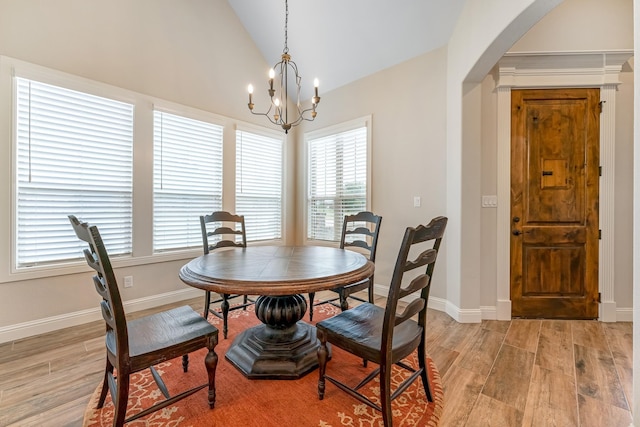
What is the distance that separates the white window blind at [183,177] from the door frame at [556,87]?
128 inches

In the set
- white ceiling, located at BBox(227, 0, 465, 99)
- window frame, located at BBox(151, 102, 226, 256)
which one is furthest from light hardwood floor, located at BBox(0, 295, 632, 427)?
white ceiling, located at BBox(227, 0, 465, 99)

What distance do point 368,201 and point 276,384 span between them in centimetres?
249

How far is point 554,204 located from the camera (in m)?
2.87

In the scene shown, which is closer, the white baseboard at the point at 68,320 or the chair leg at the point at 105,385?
the chair leg at the point at 105,385

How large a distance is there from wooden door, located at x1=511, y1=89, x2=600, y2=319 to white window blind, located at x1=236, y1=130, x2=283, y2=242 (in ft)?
9.98

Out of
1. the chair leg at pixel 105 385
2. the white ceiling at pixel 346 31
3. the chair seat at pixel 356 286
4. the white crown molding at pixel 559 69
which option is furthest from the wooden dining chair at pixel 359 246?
the white ceiling at pixel 346 31

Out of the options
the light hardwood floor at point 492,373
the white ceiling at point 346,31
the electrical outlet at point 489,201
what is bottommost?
the light hardwood floor at point 492,373

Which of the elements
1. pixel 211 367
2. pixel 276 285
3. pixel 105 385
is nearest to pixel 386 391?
pixel 276 285

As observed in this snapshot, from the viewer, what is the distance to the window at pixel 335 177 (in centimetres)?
386

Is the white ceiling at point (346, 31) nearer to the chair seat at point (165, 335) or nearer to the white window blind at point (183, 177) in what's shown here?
the white window blind at point (183, 177)

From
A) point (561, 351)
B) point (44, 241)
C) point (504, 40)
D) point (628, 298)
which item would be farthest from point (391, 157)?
point (44, 241)

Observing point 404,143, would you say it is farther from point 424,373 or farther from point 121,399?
point 121,399

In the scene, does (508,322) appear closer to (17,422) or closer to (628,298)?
(628,298)

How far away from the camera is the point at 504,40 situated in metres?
2.17
